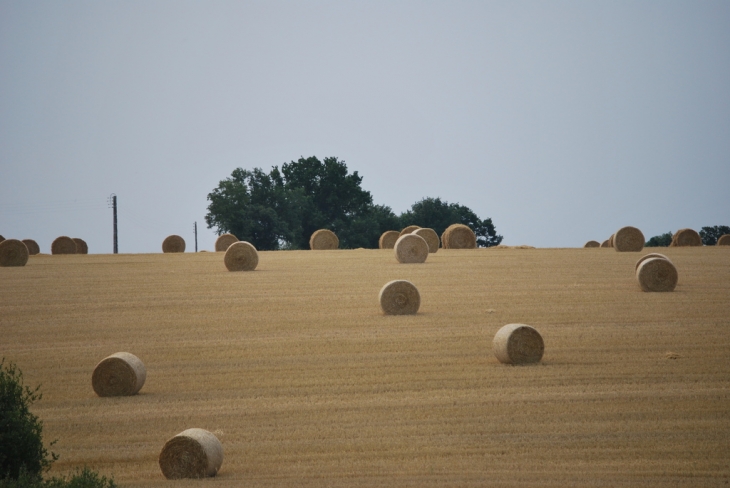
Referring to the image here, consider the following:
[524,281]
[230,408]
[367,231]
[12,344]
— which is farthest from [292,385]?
[367,231]

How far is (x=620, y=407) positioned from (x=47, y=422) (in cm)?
857

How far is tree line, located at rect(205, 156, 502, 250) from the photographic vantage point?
6550 centimetres

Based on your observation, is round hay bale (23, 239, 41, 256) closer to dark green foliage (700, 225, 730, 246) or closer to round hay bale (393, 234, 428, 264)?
round hay bale (393, 234, 428, 264)

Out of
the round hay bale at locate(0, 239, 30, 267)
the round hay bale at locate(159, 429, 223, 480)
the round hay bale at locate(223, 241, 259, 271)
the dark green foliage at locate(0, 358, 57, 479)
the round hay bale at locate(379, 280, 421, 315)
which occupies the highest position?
the round hay bale at locate(0, 239, 30, 267)

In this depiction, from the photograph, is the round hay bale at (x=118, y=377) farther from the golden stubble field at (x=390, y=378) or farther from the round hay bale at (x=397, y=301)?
the round hay bale at (x=397, y=301)

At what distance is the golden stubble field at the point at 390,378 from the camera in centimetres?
1069

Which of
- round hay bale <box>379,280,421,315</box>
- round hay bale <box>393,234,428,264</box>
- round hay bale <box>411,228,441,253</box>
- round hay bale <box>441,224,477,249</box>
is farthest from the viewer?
round hay bale <box>441,224,477,249</box>

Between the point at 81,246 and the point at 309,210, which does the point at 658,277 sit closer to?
the point at 81,246

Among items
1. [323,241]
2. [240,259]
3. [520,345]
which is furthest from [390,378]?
[323,241]

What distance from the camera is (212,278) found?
2723cm

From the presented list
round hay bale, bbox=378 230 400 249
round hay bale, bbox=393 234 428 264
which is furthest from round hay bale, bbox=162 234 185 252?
round hay bale, bbox=393 234 428 264

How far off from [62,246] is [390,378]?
30.4 m

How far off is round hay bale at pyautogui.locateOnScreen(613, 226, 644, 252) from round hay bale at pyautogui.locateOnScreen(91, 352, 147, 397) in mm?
24766

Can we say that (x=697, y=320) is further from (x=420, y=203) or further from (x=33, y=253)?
(x=420, y=203)
